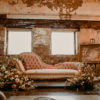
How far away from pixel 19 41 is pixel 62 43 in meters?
1.74

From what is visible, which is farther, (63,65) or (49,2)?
(49,2)

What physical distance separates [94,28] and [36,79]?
11.8ft

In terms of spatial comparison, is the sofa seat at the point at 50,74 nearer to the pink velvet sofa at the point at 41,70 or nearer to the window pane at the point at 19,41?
the pink velvet sofa at the point at 41,70

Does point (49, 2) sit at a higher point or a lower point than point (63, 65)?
higher

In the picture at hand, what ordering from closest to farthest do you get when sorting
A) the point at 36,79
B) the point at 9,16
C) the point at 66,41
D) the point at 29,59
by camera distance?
the point at 36,79, the point at 29,59, the point at 9,16, the point at 66,41

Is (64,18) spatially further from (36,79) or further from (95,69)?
(36,79)

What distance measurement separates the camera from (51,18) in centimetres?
680

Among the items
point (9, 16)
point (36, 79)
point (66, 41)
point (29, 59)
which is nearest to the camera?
point (36, 79)

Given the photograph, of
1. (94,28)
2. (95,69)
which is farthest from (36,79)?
(94,28)

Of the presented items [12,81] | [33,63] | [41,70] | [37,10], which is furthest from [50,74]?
[37,10]

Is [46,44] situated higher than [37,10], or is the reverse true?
[37,10]

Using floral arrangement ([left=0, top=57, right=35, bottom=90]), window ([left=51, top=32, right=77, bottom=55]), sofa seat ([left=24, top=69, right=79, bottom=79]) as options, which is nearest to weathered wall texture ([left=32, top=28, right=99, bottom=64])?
window ([left=51, top=32, right=77, bottom=55])

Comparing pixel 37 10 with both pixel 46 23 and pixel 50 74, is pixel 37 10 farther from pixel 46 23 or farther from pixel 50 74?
pixel 50 74

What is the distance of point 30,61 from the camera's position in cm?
539
